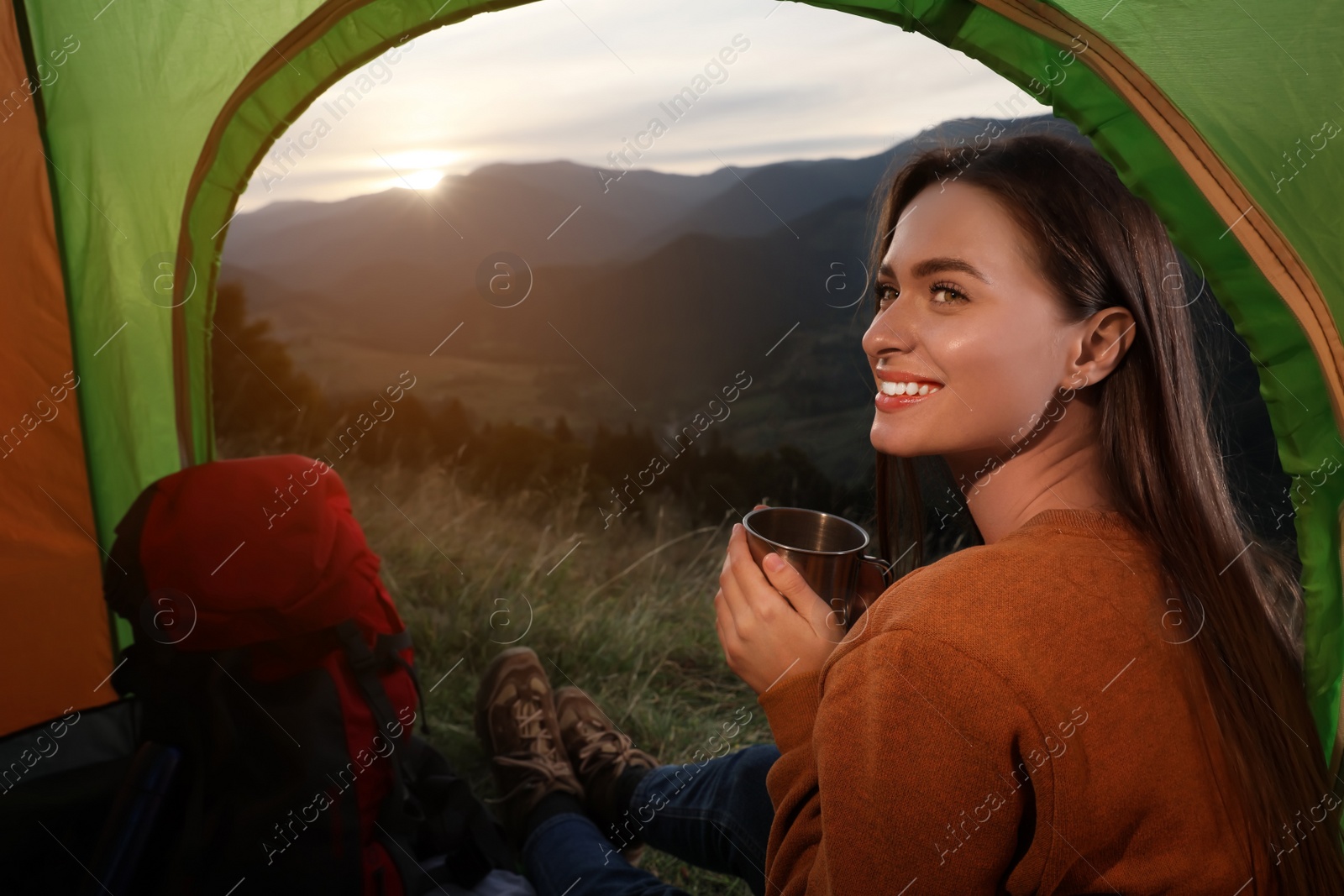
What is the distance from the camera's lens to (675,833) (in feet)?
5.87

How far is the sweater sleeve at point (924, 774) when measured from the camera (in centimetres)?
89

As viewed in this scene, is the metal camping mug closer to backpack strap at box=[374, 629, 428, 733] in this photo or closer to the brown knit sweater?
the brown knit sweater

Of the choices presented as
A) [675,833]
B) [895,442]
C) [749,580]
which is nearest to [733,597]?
[749,580]

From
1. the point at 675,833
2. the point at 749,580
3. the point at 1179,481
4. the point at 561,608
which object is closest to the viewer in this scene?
the point at 1179,481

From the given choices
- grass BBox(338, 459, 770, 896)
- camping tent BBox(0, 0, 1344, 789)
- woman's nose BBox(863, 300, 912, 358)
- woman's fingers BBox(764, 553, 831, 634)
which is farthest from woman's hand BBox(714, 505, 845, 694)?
grass BBox(338, 459, 770, 896)

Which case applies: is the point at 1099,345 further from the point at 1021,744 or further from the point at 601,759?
the point at 601,759

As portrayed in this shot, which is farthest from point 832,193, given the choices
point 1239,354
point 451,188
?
point 1239,354

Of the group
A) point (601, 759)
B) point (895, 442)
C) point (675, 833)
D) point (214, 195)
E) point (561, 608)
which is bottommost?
point (675, 833)

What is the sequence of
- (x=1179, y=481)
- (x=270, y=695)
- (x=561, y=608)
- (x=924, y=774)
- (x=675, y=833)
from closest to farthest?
(x=924, y=774) < (x=1179, y=481) < (x=270, y=695) < (x=675, y=833) < (x=561, y=608)

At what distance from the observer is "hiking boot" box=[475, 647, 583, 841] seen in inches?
79.5

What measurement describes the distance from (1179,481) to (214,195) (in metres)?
1.75

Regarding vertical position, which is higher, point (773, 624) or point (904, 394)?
point (904, 394)

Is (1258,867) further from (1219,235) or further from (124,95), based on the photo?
(124,95)

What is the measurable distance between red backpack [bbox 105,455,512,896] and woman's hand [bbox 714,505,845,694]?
33.2 inches
